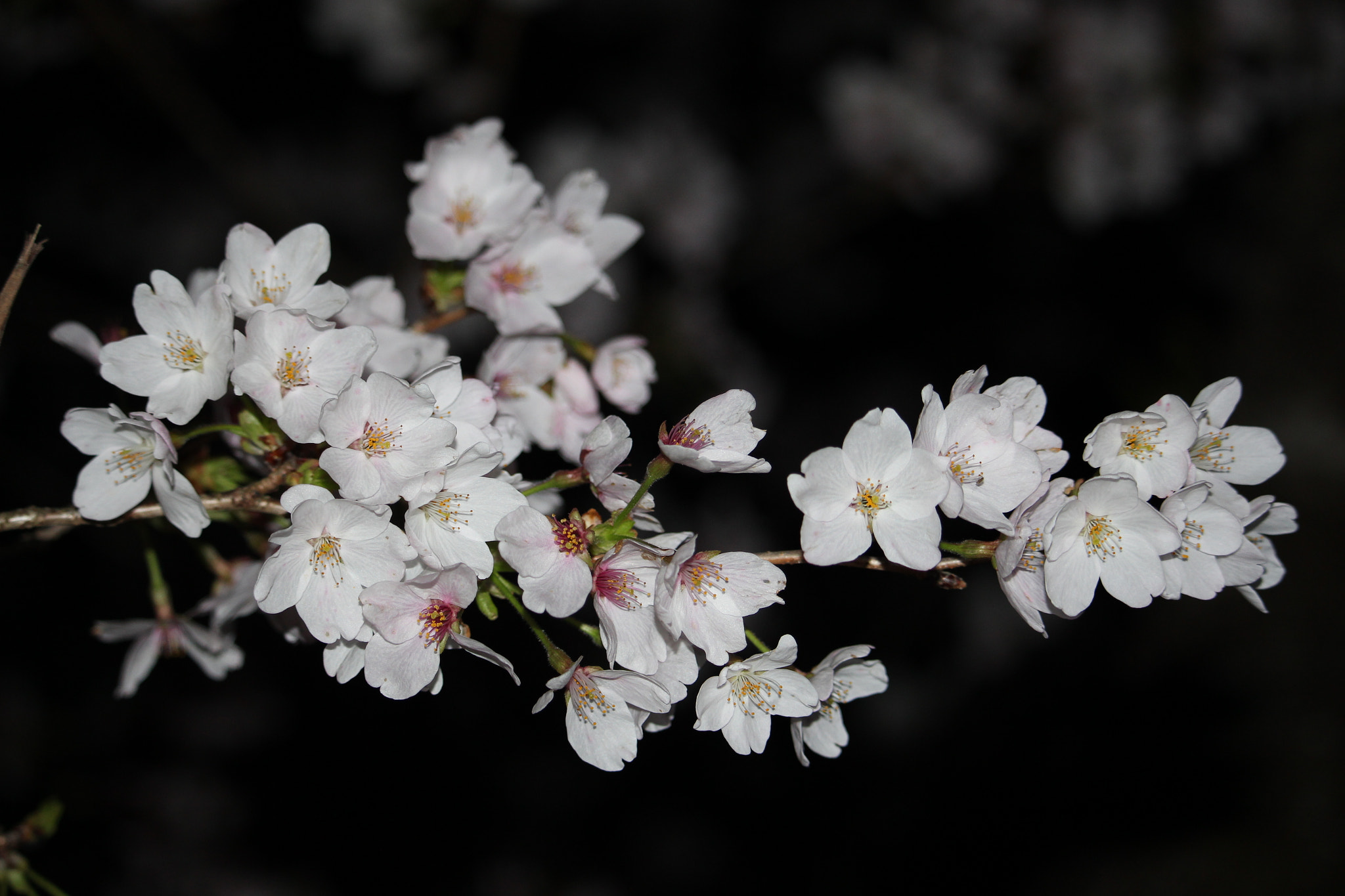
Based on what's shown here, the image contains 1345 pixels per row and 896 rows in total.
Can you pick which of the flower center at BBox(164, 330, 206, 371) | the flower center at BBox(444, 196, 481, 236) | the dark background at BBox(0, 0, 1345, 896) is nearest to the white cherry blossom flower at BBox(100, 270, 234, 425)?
the flower center at BBox(164, 330, 206, 371)

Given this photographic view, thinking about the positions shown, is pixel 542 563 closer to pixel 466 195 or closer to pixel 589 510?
pixel 589 510

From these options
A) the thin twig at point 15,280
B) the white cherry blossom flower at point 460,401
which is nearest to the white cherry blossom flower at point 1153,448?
the white cherry blossom flower at point 460,401

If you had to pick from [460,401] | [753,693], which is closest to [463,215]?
[460,401]

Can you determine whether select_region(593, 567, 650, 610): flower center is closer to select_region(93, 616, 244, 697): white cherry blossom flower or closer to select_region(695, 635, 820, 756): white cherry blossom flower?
select_region(695, 635, 820, 756): white cherry blossom flower

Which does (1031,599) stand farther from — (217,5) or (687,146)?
(217,5)

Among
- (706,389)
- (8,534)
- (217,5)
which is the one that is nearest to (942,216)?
(706,389)

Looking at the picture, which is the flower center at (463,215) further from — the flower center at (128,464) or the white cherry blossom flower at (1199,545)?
the white cherry blossom flower at (1199,545)

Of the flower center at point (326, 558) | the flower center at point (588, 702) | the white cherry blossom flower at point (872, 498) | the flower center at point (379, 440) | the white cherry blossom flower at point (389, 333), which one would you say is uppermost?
the white cherry blossom flower at point (389, 333)
